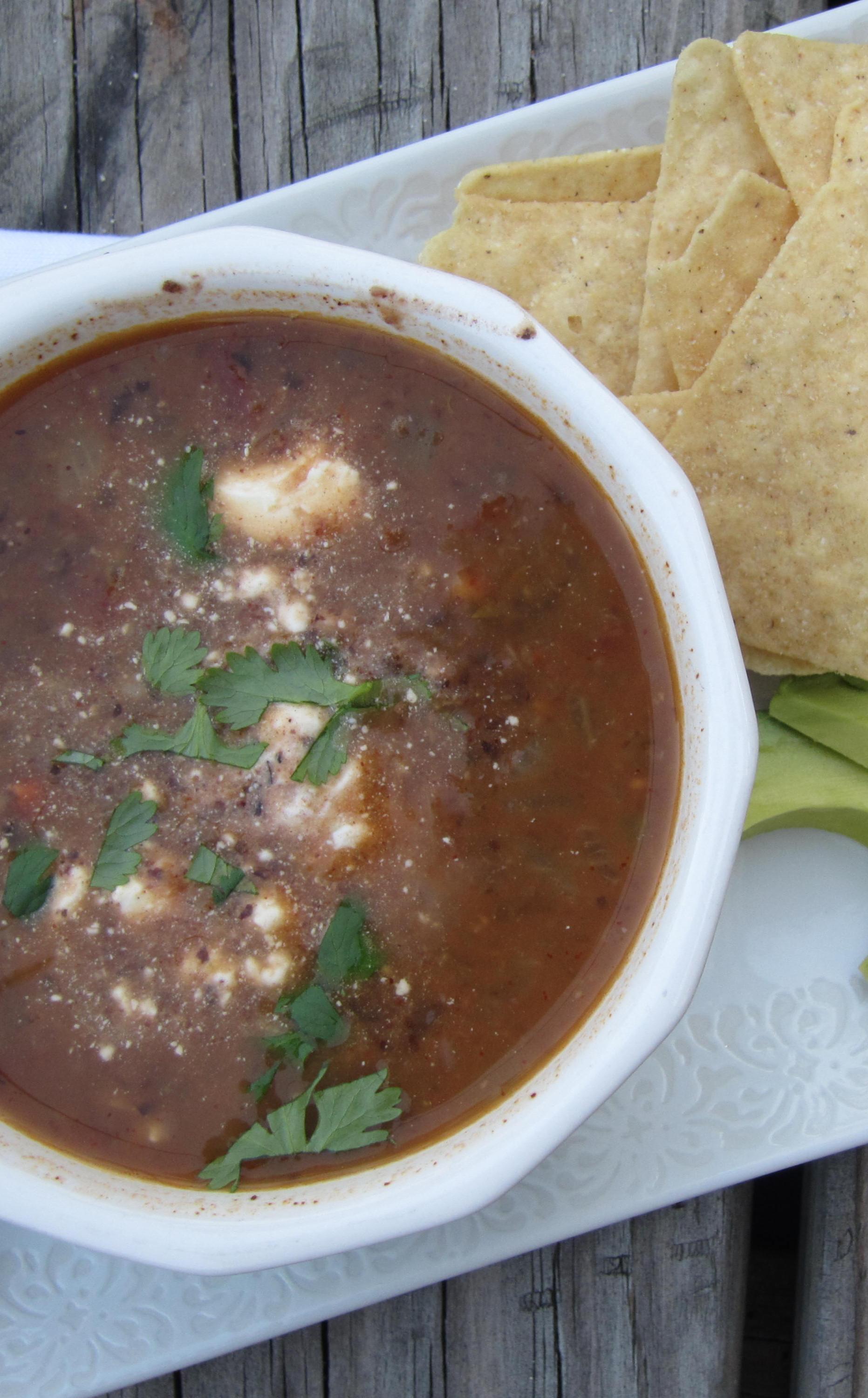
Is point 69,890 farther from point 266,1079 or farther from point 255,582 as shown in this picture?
point 255,582

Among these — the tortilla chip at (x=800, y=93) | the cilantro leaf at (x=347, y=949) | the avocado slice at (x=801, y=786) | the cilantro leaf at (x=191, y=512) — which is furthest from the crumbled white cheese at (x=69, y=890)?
the tortilla chip at (x=800, y=93)

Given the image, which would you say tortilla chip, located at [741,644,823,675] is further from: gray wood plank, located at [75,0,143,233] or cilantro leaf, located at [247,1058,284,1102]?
gray wood plank, located at [75,0,143,233]

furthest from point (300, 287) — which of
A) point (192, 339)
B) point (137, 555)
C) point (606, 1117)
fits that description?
point (606, 1117)

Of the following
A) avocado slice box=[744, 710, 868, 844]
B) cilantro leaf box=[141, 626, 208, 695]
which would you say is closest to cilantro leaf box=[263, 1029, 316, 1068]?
cilantro leaf box=[141, 626, 208, 695]

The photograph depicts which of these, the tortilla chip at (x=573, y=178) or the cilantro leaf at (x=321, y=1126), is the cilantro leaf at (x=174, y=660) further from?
the tortilla chip at (x=573, y=178)

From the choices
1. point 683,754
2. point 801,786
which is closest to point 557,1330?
point 801,786

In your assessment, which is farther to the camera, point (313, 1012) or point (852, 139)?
point (852, 139)

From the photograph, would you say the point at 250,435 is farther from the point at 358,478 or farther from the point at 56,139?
the point at 56,139
